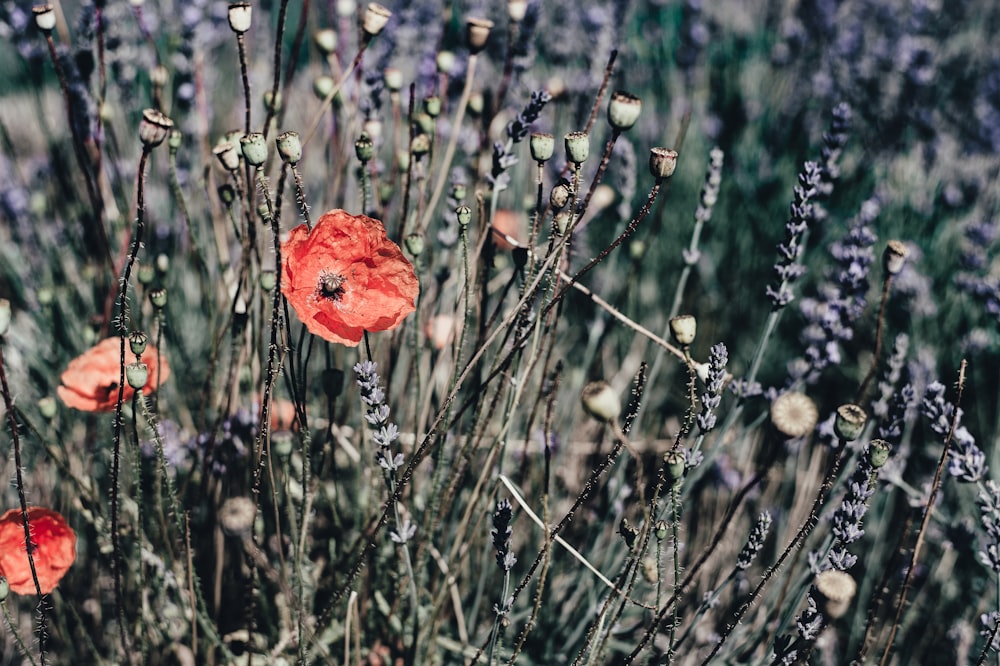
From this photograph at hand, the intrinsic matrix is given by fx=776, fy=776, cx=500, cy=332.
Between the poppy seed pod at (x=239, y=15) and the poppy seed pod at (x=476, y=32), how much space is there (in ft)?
1.42

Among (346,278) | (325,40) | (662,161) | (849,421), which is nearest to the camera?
(849,421)

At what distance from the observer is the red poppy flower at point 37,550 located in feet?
4.04

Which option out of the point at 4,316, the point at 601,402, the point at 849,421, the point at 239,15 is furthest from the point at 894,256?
the point at 4,316

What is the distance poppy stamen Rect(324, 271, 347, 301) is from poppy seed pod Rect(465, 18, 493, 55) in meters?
0.51

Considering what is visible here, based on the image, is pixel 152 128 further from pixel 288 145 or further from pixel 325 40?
pixel 325 40

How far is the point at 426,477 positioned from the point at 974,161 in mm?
2612

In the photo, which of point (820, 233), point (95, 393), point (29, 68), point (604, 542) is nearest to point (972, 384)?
point (820, 233)

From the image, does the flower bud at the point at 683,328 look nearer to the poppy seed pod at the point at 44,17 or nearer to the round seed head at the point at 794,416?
the round seed head at the point at 794,416

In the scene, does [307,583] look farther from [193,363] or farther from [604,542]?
[193,363]

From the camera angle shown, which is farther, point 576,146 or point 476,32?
point 476,32

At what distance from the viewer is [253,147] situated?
101 cm

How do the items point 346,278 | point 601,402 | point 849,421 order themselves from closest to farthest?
point 601,402, point 849,421, point 346,278

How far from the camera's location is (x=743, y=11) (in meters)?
4.66

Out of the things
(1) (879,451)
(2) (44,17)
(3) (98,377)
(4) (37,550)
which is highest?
(2) (44,17)
